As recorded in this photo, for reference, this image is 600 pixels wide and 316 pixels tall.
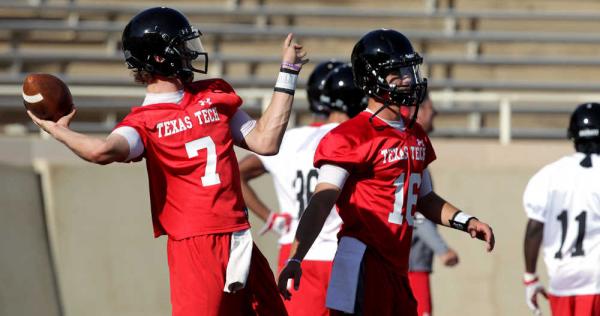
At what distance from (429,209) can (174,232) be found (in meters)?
1.27

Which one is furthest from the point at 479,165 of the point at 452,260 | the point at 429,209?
the point at 429,209

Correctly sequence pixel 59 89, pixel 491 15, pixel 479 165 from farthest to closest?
1. pixel 491 15
2. pixel 479 165
3. pixel 59 89

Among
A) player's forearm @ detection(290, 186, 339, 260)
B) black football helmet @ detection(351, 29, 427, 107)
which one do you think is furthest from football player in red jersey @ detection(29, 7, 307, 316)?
black football helmet @ detection(351, 29, 427, 107)

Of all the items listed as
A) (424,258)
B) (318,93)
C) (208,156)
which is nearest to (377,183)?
(208,156)

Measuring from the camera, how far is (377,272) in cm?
514

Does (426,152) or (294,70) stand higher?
(294,70)

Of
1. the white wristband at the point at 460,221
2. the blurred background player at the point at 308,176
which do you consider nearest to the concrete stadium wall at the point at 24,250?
the blurred background player at the point at 308,176

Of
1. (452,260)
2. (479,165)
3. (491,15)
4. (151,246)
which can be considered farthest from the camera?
(491,15)

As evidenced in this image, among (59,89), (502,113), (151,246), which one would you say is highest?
(59,89)

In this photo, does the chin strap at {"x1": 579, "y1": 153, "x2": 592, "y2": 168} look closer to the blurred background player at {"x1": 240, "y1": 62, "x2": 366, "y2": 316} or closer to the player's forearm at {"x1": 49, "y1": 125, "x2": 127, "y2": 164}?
the blurred background player at {"x1": 240, "y1": 62, "x2": 366, "y2": 316}

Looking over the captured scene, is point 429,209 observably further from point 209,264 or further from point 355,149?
point 209,264

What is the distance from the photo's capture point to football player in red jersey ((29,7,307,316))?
480 centimetres

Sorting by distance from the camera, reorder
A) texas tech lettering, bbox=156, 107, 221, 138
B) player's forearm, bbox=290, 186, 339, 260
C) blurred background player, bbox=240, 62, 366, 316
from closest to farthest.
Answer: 1. texas tech lettering, bbox=156, 107, 221, 138
2. player's forearm, bbox=290, 186, 339, 260
3. blurred background player, bbox=240, 62, 366, 316

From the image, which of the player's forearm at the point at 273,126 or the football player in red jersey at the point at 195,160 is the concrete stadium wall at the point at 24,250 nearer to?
the football player in red jersey at the point at 195,160
